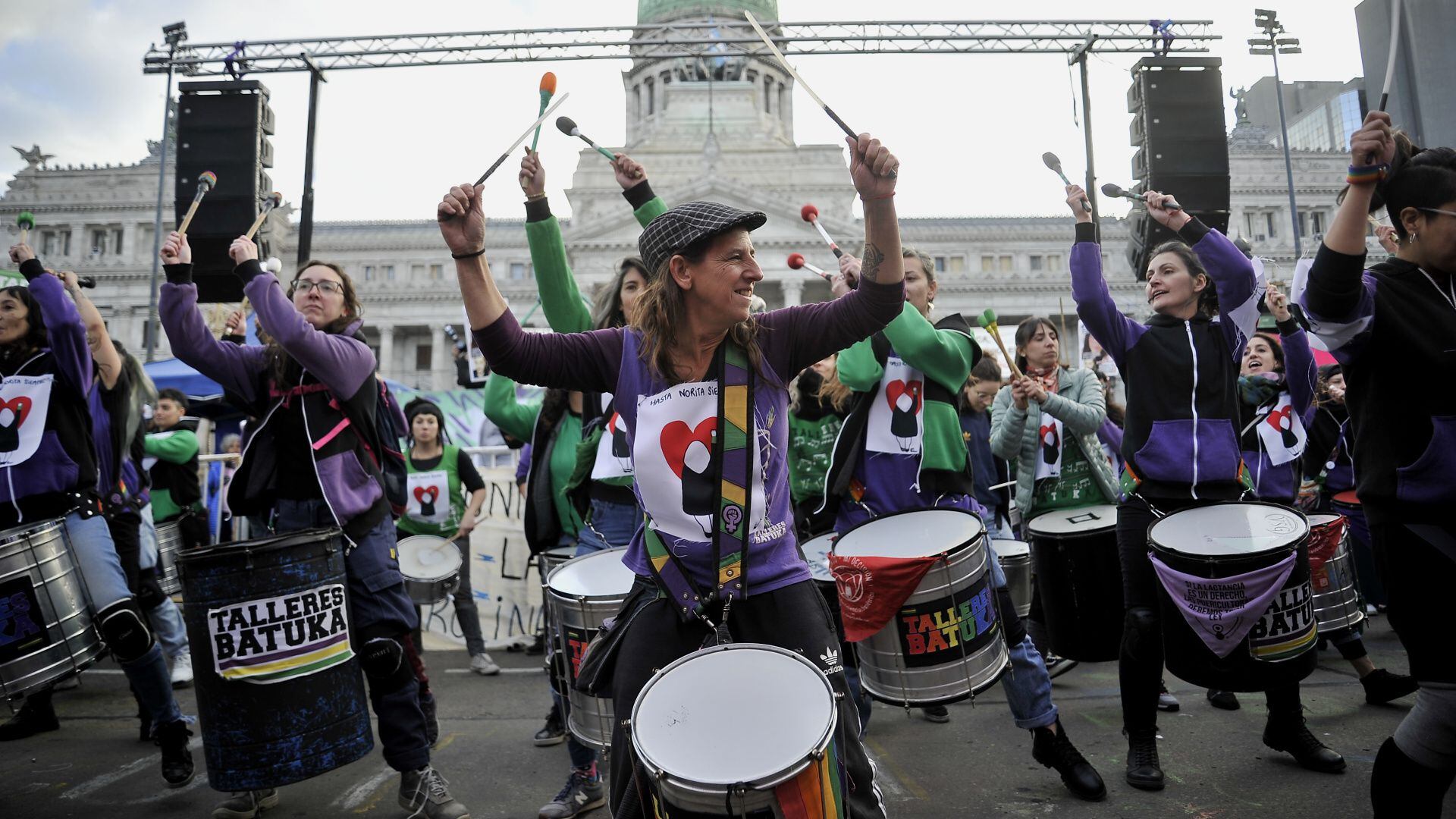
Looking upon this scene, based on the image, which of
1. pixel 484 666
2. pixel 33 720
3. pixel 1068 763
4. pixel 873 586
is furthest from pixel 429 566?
pixel 1068 763

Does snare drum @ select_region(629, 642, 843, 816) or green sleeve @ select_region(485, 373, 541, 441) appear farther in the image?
green sleeve @ select_region(485, 373, 541, 441)

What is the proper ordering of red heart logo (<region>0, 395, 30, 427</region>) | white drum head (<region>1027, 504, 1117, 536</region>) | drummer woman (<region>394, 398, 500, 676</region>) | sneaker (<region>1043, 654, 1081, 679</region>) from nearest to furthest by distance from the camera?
red heart logo (<region>0, 395, 30, 427</region>)
white drum head (<region>1027, 504, 1117, 536</region>)
sneaker (<region>1043, 654, 1081, 679</region>)
drummer woman (<region>394, 398, 500, 676</region>)

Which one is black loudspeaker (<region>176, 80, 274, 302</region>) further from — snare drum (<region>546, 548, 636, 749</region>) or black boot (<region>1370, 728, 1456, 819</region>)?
black boot (<region>1370, 728, 1456, 819</region>)

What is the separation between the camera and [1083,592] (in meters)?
4.39

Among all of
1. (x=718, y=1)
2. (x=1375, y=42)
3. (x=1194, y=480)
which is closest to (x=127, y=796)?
(x=1194, y=480)

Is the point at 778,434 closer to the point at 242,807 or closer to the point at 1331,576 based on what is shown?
the point at 242,807

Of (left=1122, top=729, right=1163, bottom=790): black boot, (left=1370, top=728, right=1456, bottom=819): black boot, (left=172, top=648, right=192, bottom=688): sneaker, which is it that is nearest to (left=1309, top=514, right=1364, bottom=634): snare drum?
(left=1122, top=729, right=1163, bottom=790): black boot

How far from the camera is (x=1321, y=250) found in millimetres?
2598

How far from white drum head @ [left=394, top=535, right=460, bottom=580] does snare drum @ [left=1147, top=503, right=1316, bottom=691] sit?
5065mm

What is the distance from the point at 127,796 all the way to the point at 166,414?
463 cm

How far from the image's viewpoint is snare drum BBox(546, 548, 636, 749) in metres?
3.37

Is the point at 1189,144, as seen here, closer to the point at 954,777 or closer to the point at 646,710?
the point at 954,777

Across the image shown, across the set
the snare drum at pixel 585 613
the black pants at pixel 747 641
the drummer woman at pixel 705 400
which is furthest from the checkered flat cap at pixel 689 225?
the snare drum at pixel 585 613

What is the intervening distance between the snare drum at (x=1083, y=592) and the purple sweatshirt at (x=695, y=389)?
7.79 feet
